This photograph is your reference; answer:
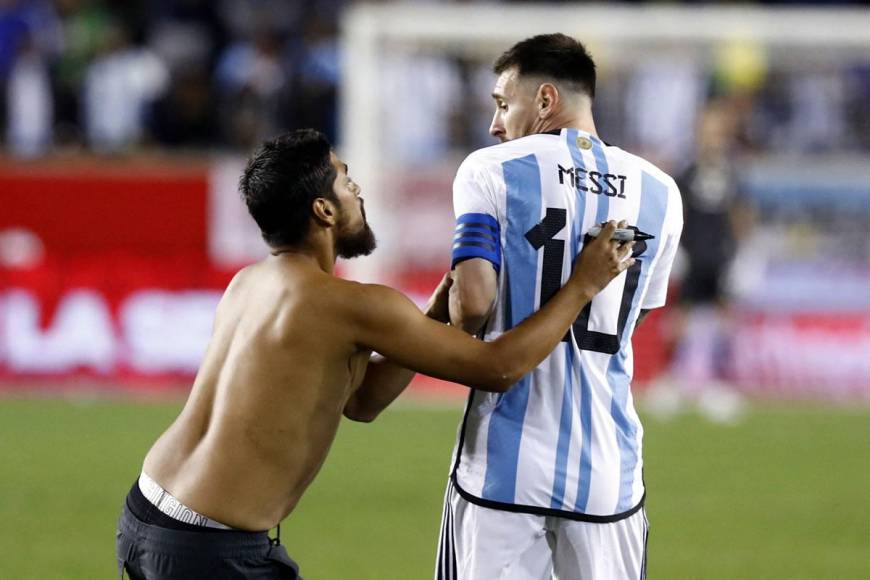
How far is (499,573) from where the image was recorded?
13.1ft

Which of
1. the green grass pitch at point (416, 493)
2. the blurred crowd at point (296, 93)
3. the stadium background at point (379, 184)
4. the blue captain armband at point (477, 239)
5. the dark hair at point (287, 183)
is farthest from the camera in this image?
the blurred crowd at point (296, 93)

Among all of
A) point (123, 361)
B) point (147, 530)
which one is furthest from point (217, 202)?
point (147, 530)

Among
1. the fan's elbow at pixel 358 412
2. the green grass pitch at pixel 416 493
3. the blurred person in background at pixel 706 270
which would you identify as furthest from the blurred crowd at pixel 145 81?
the fan's elbow at pixel 358 412

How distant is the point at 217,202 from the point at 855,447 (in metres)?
6.72

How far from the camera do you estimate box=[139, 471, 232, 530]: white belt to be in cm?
397

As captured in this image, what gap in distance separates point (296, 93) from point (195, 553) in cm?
1213

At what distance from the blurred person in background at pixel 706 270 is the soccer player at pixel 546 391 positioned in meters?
8.35

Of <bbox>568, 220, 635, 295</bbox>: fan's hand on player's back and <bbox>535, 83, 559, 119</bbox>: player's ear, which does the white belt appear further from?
<bbox>535, 83, 559, 119</bbox>: player's ear

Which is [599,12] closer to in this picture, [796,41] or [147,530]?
[796,41]

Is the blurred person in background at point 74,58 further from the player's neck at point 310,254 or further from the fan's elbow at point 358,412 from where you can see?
the player's neck at point 310,254

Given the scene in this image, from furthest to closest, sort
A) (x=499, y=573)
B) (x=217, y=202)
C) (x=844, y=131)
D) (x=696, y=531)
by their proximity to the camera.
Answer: (x=844, y=131)
(x=217, y=202)
(x=696, y=531)
(x=499, y=573)

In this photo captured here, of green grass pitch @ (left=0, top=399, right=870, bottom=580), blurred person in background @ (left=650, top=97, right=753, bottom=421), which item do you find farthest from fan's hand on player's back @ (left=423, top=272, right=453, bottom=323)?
blurred person in background @ (left=650, top=97, right=753, bottom=421)

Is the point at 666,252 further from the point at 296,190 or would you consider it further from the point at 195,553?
the point at 195,553

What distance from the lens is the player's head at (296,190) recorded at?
404 centimetres
